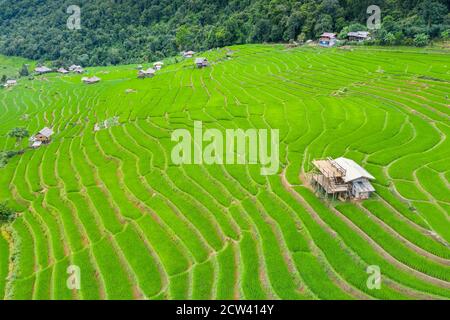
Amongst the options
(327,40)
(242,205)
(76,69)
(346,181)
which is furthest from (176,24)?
(346,181)

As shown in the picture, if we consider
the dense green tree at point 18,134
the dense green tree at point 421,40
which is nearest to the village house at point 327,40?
the dense green tree at point 421,40

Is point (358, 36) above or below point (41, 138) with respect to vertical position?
above

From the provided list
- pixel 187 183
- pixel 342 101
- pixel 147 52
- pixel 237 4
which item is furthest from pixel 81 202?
pixel 237 4

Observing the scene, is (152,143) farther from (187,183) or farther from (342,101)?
(342,101)

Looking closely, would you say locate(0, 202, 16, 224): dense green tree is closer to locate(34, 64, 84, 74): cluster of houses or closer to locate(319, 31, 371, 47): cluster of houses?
locate(319, 31, 371, 47): cluster of houses
